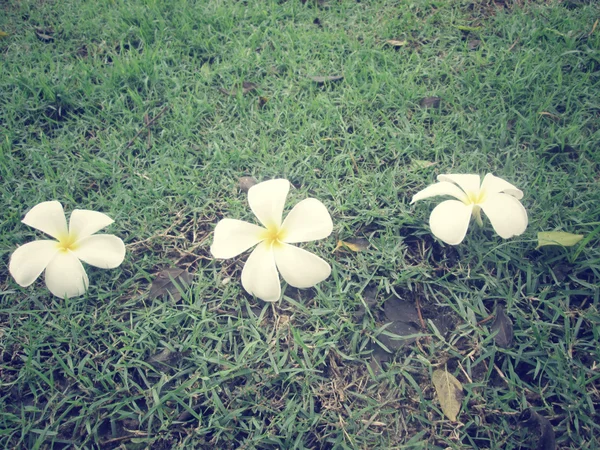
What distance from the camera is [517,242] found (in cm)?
158

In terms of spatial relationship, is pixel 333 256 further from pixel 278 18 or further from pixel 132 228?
pixel 278 18

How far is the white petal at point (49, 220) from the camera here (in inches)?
58.6

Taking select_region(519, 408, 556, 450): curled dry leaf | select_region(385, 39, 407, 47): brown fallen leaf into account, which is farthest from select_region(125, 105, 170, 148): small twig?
select_region(519, 408, 556, 450): curled dry leaf

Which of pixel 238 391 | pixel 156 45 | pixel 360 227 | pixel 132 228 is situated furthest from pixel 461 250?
pixel 156 45

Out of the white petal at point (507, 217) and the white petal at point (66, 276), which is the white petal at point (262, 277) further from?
the white petal at point (507, 217)

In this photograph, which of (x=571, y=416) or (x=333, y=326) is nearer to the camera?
(x=571, y=416)

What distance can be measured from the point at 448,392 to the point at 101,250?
132cm

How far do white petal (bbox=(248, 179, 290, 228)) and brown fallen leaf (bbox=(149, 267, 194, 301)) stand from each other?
0.40m

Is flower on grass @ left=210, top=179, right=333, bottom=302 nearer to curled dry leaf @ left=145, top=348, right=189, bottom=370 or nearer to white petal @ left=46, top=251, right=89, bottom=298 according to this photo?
curled dry leaf @ left=145, top=348, right=189, bottom=370

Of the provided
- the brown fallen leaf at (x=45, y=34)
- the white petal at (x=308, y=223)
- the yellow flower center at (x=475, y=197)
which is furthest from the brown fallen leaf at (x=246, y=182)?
the brown fallen leaf at (x=45, y=34)

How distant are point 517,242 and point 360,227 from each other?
61cm

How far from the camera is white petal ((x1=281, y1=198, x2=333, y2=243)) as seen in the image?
55.0 inches

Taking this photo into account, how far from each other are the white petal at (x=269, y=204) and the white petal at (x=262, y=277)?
122 millimetres

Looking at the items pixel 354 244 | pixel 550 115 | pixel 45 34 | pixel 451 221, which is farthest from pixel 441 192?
pixel 45 34
